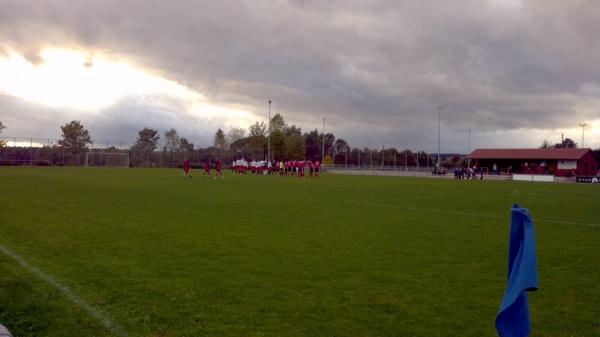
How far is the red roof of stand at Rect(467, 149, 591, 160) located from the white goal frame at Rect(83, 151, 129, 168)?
5244 cm

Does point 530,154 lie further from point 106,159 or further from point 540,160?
point 106,159

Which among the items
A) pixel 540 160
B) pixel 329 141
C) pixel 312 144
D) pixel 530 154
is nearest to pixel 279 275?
pixel 540 160

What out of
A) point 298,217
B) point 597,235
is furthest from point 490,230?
point 298,217

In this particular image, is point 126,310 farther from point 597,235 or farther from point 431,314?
point 597,235

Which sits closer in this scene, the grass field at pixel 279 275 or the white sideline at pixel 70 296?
the white sideline at pixel 70 296

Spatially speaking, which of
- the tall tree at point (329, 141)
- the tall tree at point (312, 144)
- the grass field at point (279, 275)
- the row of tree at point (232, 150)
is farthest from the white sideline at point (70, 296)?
the tall tree at point (329, 141)

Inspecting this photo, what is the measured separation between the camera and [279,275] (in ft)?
25.3

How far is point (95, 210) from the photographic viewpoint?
51.9 ft

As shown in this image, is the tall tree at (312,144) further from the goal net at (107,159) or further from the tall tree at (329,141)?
the goal net at (107,159)

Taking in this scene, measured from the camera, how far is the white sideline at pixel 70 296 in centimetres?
534

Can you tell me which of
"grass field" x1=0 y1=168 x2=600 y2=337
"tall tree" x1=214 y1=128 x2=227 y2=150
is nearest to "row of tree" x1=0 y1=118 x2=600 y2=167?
"tall tree" x1=214 y1=128 x2=227 y2=150

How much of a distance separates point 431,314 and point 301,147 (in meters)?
92.6

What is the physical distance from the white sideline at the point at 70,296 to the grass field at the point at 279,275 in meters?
0.06

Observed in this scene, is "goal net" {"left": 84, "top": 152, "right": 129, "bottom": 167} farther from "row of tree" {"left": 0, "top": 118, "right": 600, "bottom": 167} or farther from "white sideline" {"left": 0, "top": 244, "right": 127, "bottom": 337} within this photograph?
"white sideline" {"left": 0, "top": 244, "right": 127, "bottom": 337}
